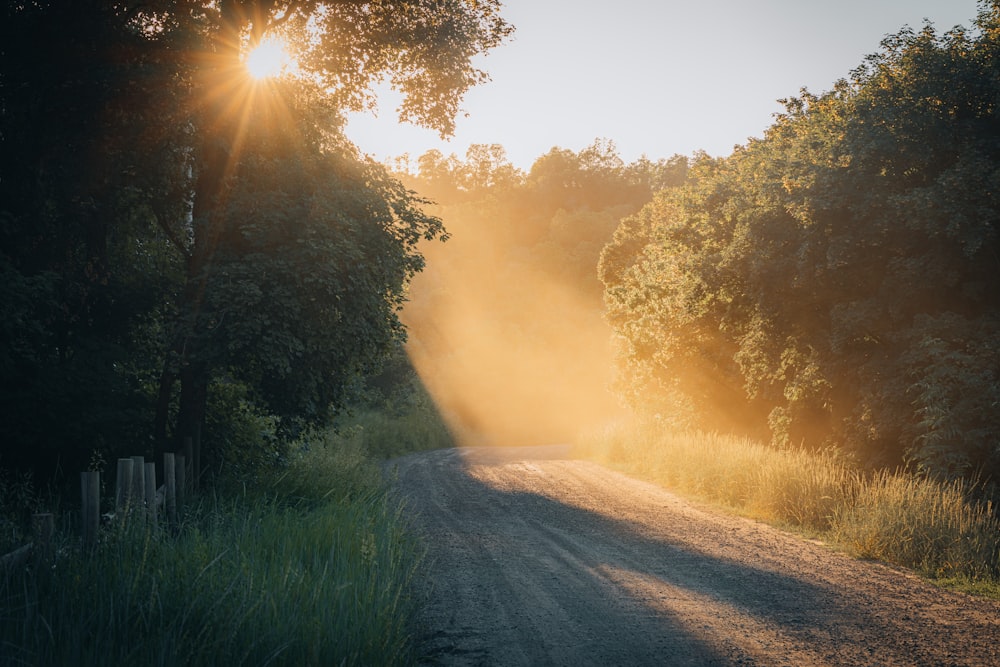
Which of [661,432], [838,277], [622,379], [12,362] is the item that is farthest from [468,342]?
[12,362]

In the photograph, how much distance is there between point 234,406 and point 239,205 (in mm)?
4195

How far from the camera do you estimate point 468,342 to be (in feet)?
199

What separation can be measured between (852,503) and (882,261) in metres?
5.64

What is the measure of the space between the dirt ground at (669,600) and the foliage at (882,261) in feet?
13.3

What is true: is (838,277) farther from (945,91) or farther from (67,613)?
(67,613)

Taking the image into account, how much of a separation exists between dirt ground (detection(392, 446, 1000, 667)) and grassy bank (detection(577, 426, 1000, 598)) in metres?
0.60

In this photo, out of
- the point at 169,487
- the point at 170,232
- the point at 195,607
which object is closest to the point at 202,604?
the point at 195,607

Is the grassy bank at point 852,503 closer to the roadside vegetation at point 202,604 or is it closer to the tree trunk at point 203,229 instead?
the roadside vegetation at point 202,604

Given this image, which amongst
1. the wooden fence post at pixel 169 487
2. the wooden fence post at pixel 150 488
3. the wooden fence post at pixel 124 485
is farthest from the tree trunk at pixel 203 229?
the wooden fence post at pixel 124 485

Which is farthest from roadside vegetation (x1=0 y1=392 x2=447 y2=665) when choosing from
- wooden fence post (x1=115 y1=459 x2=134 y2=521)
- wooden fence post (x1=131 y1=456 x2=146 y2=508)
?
wooden fence post (x1=131 y1=456 x2=146 y2=508)

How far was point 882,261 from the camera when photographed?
51.8ft

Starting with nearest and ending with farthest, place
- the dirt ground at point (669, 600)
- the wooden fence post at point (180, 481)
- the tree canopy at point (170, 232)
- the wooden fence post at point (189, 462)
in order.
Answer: the dirt ground at point (669, 600)
the wooden fence post at point (180, 481)
the tree canopy at point (170, 232)
the wooden fence post at point (189, 462)

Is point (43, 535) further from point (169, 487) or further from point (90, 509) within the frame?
point (169, 487)

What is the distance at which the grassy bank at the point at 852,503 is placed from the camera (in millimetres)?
9828
